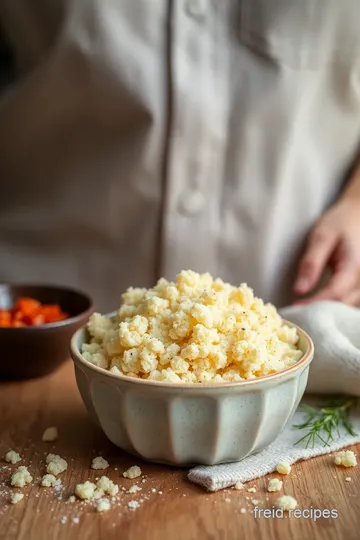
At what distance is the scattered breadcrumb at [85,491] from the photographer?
0.74m

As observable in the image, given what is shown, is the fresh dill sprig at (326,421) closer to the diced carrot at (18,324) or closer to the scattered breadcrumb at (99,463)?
the scattered breadcrumb at (99,463)

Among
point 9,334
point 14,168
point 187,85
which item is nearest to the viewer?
point 9,334

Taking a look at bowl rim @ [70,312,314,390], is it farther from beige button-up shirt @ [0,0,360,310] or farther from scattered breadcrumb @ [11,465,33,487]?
beige button-up shirt @ [0,0,360,310]

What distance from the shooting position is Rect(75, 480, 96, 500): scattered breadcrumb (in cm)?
74

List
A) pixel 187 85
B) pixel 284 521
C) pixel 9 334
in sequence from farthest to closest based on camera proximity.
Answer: pixel 187 85, pixel 9 334, pixel 284 521

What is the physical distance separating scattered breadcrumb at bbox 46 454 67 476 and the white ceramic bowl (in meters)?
0.06

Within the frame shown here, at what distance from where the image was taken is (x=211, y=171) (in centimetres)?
123

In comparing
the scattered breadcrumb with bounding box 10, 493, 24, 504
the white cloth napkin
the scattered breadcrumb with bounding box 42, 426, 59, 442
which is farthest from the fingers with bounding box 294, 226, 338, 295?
the scattered breadcrumb with bounding box 10, 493, 24, 504

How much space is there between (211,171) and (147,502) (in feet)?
2.18

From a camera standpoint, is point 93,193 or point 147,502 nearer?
point 147,502

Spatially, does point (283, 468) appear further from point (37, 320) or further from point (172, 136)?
point (172, 136)

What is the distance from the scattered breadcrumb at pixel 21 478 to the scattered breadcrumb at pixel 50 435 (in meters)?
0.09

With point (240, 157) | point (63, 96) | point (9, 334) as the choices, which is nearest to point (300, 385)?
point (9, 334)

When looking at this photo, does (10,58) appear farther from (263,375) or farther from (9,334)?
(263,375)
